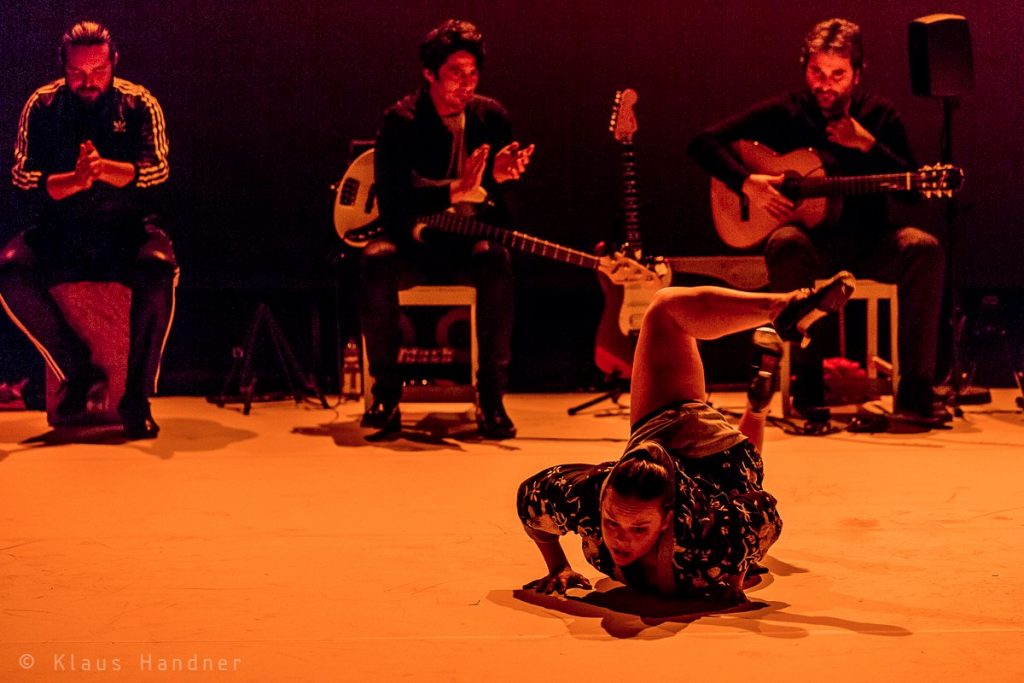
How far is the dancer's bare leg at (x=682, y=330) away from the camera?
244 cm

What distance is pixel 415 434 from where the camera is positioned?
4.84 m

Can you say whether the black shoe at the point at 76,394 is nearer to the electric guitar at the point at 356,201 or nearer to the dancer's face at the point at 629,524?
the electric guitar at the point at 356,201

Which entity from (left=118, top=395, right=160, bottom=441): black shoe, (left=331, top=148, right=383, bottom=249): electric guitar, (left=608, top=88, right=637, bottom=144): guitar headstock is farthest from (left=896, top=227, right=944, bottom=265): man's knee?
(left=118, top=395, right=160, bottom=441): black shoe

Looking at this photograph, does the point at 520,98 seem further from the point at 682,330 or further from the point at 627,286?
the point at 682,330

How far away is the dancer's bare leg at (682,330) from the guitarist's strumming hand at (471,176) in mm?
2187

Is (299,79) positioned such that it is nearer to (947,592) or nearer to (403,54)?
(403,54)

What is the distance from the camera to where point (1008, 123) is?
6.17 meters

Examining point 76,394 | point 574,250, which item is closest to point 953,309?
point 574,250

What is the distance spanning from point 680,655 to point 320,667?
63cm

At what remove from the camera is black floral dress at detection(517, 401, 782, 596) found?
7.75 ft

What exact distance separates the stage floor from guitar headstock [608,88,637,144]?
4.98 feet

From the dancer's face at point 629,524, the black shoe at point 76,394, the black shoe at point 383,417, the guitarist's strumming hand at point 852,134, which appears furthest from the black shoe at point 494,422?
the dancer's face at point 629,524

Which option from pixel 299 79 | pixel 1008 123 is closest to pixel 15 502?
pixel 299 79

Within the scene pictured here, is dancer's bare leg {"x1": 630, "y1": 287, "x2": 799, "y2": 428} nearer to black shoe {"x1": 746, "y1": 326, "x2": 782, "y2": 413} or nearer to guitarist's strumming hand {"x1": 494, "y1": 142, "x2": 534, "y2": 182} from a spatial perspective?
black shoe {"x1": 746, "y1": 326, "x2": 782, "y2": 413}
